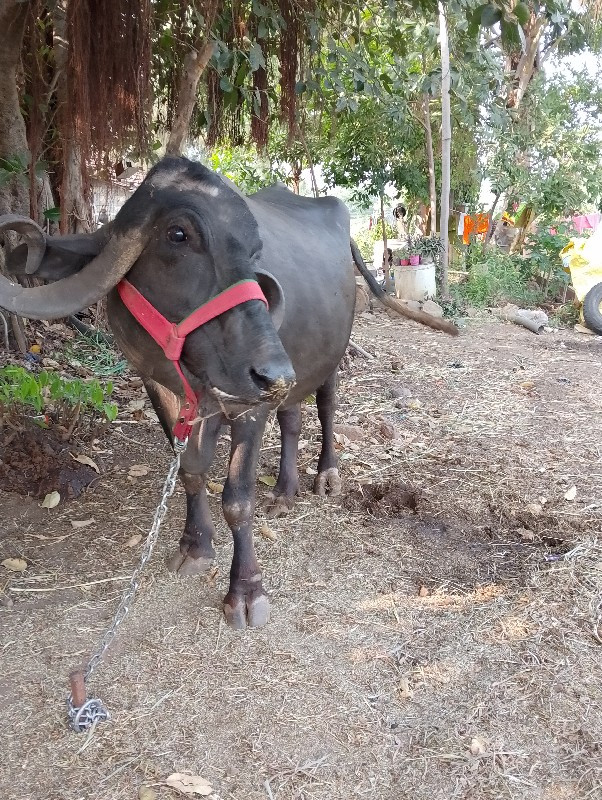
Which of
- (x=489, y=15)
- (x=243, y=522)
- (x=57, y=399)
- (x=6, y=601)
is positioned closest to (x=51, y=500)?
(x=57, y=399)

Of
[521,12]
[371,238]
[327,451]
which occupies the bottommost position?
[327,451]

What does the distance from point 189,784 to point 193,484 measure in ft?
3.96

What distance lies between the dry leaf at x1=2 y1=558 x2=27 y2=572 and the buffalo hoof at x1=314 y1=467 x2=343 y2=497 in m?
1.46

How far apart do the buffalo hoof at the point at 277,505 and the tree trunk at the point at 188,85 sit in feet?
6.84

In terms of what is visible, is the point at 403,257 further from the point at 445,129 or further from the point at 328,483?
the point at 328,483

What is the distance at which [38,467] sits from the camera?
11.2 feet

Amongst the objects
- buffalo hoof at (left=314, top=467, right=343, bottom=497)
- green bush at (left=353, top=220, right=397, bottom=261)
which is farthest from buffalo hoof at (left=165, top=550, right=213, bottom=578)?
green bush at (left=353, top=220, right=397, bottom=261)

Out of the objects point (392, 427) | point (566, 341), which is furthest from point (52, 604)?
point (566, 341)

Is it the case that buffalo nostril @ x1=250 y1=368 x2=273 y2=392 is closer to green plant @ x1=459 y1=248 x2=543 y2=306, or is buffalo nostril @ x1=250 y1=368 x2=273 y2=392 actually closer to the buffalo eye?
the buffalo eye

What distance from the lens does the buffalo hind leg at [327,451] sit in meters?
3.58

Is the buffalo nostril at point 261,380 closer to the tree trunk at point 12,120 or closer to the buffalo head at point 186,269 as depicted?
the buffalo head at point 186,269

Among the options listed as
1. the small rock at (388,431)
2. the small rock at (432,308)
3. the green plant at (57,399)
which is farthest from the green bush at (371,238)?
the green plant at (57,399)

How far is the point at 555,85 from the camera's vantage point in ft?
34.2

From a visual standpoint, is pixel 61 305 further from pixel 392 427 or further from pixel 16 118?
pixel 16 118
